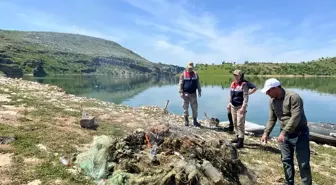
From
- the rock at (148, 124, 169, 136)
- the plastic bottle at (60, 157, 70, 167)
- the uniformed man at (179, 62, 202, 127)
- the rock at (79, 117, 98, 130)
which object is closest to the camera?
the plastic bottle at (60, 157, 70, 167)

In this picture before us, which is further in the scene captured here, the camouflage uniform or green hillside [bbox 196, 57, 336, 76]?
green hillside [bbox 196, 57, 336, 76]

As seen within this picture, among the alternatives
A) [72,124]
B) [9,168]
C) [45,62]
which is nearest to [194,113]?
[72,124]

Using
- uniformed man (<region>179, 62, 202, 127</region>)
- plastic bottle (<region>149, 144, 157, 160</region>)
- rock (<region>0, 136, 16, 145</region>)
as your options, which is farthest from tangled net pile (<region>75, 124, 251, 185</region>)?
uniformed man (<region>179, 62, 202, 127</region>)

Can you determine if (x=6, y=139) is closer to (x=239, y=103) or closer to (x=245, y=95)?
(x=239, y=103)

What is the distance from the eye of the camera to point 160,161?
6.59m

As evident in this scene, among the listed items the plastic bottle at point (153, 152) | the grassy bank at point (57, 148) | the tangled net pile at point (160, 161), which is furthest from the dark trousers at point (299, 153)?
the plastic bottle at point (153, 152)

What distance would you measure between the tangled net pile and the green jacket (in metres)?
1.66

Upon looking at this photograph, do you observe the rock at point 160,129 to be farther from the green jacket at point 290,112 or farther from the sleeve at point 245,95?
the sleeve at point 245,95

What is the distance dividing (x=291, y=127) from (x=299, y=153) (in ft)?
2.35

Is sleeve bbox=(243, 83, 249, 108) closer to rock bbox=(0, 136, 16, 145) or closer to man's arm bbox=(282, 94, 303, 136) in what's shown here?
man's arm bbox=(282, 94, 303, 136)

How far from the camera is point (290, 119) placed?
6.14 metres

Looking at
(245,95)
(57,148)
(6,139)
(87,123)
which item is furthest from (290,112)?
(6,139)

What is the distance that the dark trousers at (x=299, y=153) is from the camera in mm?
6316

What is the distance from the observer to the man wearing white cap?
241 inches
